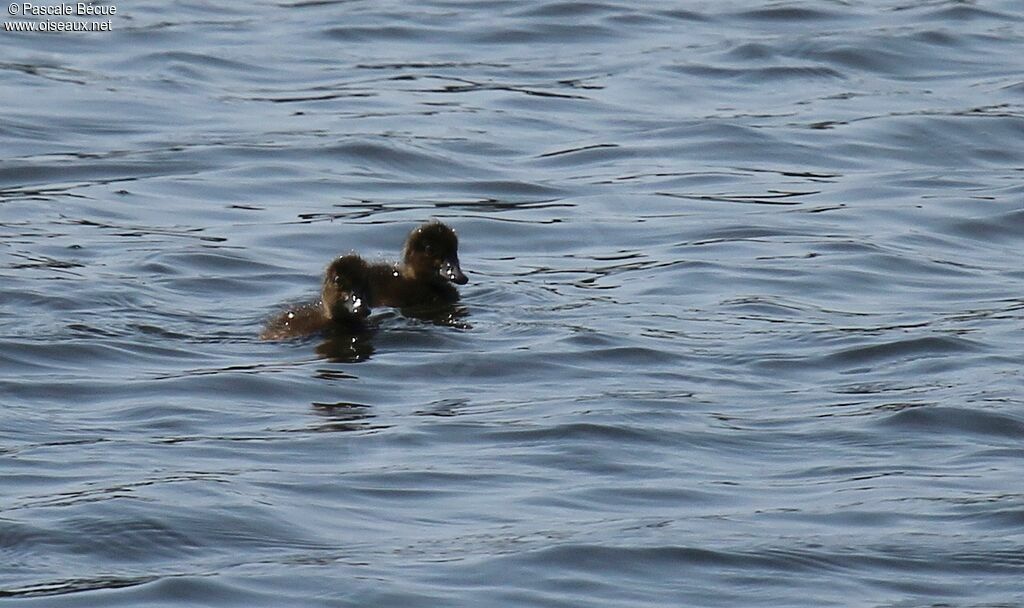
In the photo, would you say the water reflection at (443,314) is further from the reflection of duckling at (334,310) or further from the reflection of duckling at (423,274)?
the reflection of duckling at (334,310)

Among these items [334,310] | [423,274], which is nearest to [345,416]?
[334,310]

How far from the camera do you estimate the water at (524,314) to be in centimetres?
761

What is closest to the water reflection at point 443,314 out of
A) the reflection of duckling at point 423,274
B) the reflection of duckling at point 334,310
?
the reflection of duckling at point 423,274

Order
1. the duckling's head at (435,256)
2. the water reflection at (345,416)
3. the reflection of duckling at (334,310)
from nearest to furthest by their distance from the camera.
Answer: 1. the water reflection at (345,416)
2. the reflection of duckling at (334,310)
3. the duckling's head at (435,256)

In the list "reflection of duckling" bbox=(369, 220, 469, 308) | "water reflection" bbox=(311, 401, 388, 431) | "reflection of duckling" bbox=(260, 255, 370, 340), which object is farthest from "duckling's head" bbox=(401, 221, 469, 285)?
"water reflection" bbox=(311, 401, 388, 431)

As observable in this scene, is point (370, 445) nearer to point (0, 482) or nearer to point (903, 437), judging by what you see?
point (0, 482)

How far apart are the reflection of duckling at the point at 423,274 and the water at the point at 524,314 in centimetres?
23

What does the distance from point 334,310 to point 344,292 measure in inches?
3.9

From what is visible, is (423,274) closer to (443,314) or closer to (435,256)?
(435,256)

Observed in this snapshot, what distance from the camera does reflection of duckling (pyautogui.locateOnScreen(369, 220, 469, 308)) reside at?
38.4 feet

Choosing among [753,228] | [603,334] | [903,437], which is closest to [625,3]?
[753,228]

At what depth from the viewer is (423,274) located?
38.4 ft

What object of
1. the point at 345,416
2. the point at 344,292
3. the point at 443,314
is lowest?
the point at 443,314

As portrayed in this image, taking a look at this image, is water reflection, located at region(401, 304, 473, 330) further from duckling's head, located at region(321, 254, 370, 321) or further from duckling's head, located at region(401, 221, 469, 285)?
duckling's head, located at region(321, 254, 370, 321)
